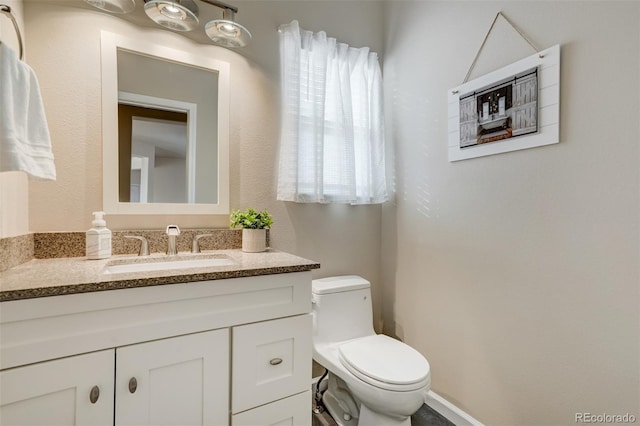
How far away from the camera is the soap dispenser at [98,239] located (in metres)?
1.24

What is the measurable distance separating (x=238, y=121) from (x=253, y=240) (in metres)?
0.66

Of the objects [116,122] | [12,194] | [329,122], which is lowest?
[12,194]

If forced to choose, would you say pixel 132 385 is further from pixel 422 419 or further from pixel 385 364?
pixel 422 419

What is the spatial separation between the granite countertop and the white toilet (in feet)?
1.75

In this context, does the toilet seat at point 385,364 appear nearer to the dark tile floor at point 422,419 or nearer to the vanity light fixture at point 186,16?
the dark tile floor at point 422,419

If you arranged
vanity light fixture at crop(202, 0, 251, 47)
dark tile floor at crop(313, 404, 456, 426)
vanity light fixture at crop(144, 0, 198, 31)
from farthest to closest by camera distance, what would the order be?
dark tile floor at crop(313, 404, 456, 426) → vanity light fixture at crop(202, 0, 251, 47) → vanity light fixture at crop(144, 0, 198, 31)

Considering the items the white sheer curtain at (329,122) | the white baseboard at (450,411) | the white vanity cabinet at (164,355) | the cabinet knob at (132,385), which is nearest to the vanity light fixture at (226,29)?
the white sheer curtain at (329,122)

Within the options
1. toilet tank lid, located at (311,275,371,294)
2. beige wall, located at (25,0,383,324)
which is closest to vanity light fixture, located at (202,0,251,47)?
beige wall, located at (25,0,383,324)

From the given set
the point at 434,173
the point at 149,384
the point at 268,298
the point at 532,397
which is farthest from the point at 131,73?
the point at 532,397

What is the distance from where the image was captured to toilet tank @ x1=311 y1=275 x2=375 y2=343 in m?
1.67

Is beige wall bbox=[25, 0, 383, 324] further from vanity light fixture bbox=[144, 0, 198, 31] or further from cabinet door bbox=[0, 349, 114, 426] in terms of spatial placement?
cabinet door bbox=[0, 349, 114, 426]

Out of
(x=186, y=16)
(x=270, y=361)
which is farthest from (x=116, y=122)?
(x=270, y=361)

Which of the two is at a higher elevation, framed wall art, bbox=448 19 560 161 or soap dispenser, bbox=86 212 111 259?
framed wall art, bbox=448 19 560 161

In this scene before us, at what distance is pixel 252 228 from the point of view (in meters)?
1.52
